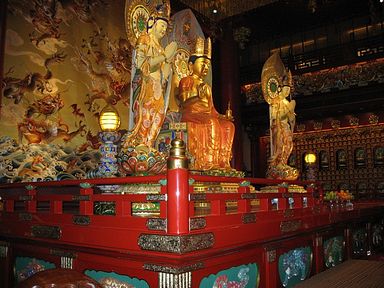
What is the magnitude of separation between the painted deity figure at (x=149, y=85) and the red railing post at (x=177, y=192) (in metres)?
1.32

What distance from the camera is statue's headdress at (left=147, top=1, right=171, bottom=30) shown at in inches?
138

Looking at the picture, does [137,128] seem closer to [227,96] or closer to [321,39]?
[227,96]

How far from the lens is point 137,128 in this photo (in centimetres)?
335

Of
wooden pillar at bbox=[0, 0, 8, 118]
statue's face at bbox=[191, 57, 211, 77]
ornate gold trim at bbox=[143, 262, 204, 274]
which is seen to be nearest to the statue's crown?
statue's face at bbox=[191, 57, 211, 77]

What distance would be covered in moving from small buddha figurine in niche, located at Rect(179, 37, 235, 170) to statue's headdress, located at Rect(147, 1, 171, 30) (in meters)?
1.24

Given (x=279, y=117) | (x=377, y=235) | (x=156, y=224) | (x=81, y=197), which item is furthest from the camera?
(x=279, y=117)

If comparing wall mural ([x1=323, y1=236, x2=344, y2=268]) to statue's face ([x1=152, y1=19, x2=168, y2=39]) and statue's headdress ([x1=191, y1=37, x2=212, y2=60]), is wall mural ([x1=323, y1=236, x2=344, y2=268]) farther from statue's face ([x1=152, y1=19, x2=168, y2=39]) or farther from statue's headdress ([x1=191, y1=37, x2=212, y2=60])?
statue's headdress ([x1=191, y1=37, x2=212, y2=60])

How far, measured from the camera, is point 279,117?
19.5ft

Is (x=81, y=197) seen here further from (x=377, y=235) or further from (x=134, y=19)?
(x=377, y=235)

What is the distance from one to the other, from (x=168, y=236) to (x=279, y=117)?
436 cm

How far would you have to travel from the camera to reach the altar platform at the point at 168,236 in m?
1.97

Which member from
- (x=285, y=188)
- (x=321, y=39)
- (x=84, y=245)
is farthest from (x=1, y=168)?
(x=321, y=39)

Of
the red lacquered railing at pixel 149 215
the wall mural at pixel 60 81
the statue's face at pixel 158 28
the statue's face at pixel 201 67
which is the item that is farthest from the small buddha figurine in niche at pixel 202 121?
the red lacquered railing at pixel 149 215

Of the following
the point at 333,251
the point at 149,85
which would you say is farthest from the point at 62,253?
the point at 333,251
